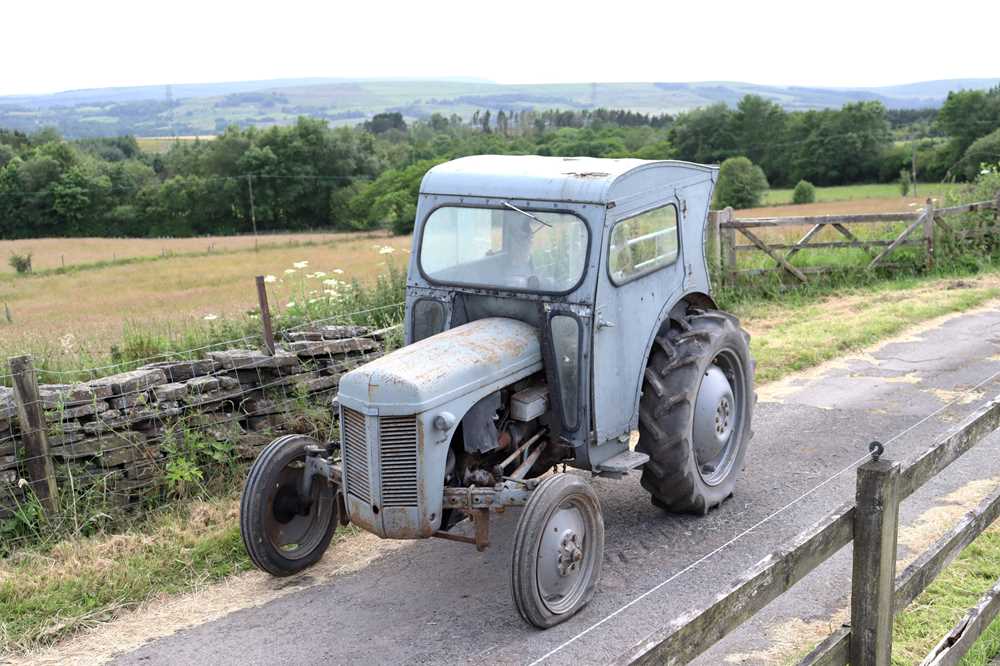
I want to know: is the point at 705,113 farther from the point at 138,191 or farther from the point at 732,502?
the point at 732,502

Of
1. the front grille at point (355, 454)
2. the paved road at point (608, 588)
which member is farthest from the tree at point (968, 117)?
the front grille at point (355, 454)

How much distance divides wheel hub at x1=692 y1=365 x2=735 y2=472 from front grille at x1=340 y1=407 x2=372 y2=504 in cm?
252

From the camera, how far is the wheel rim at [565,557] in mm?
5633

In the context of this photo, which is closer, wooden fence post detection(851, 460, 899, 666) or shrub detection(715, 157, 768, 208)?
wooden fence post detection(851, 460, 899, 666)

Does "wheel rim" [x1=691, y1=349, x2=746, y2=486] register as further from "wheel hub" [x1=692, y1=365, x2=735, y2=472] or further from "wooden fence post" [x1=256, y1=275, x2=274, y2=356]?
"wooden fence post" [x1=256, y1=275, x2=274, y2=356]

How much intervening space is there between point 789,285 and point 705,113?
61854 mm

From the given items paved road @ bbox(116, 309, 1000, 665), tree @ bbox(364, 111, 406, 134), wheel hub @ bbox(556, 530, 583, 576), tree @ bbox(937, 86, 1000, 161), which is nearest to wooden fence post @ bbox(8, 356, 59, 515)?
paved road @ bbox(116, 309, 1000, 665)

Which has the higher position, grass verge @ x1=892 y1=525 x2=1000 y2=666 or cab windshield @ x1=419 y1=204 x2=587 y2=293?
cab windshield @ x1=419 y1=204 x2=587 y2=293

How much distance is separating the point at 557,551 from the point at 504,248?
81.0 inches

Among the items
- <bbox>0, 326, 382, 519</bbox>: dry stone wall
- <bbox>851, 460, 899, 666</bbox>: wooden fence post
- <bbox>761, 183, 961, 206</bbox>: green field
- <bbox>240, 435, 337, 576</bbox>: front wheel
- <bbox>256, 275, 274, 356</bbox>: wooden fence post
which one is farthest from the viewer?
<bbox>761, 183, 961, 206</bbox>: green field

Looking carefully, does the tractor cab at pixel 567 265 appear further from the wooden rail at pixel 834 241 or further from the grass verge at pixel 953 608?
the wooden rail at pixel 834 241

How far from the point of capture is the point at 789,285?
15.4 m

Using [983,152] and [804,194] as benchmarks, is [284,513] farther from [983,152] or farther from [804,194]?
[804,194]

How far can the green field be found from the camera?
52.9 meters
